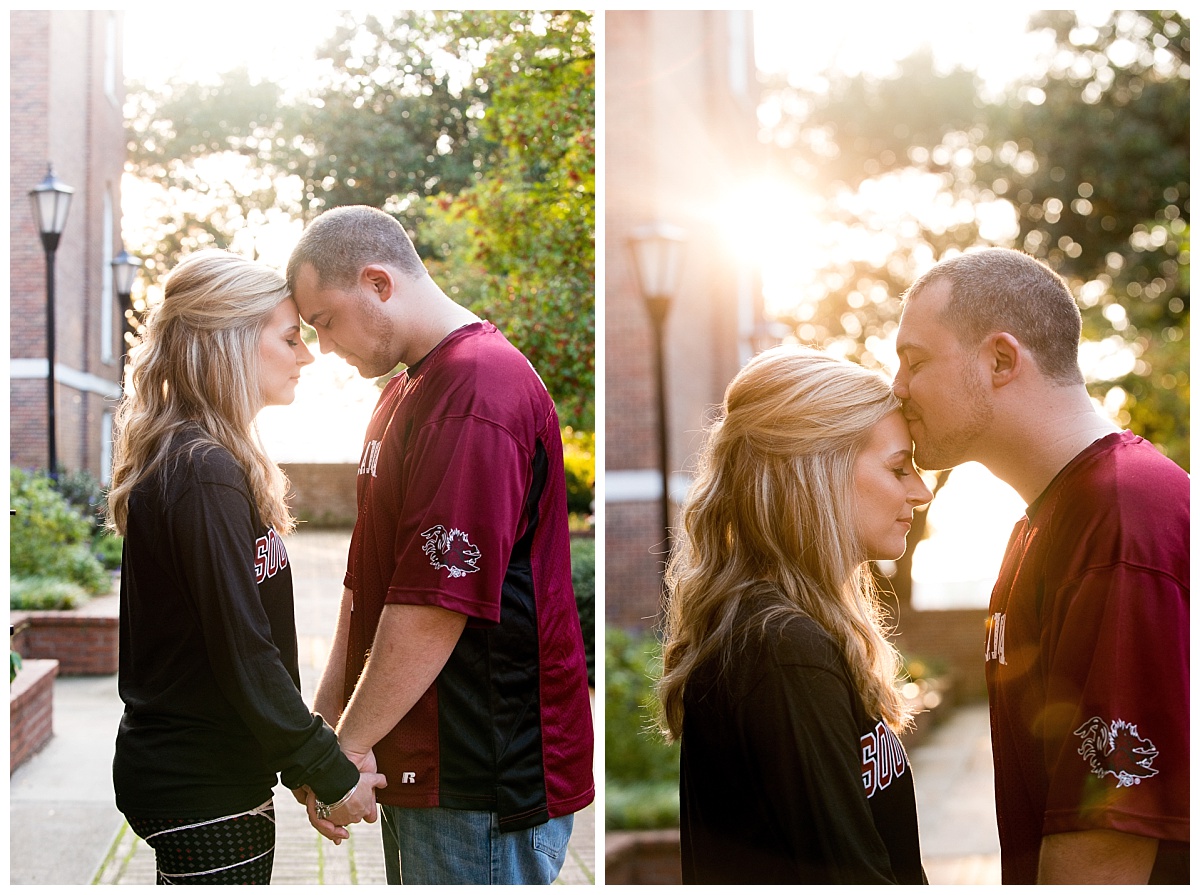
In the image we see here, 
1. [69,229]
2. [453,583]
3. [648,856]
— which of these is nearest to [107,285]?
[69,229]

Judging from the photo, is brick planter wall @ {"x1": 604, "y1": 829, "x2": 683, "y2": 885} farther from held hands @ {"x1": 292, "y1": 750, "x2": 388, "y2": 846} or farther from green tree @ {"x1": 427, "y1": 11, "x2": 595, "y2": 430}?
held hands @ {"x1": 292, "y1": 750, "x2": 388, "y2": 846}

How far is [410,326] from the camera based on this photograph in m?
2.02

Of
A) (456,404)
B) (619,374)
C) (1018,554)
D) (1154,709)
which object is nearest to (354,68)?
(456,404)

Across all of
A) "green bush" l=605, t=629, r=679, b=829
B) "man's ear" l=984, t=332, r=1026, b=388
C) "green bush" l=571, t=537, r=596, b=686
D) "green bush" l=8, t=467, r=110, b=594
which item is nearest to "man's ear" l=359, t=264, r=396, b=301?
"man's ear" l=984, t=332, r=1026, b=388

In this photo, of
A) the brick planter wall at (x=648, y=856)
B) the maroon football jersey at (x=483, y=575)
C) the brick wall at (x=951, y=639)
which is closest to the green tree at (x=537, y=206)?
the maroon football jersey at (x=483, y=575)

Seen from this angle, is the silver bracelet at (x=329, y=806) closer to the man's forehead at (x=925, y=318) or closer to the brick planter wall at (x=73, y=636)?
the brick planter wall at (x=73, y=636)

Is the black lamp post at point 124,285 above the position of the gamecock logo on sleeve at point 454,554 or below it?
above

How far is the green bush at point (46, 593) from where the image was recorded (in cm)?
274

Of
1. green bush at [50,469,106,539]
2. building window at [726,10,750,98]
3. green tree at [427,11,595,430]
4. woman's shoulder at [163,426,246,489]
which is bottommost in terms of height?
green bush at [50,469,106,539]

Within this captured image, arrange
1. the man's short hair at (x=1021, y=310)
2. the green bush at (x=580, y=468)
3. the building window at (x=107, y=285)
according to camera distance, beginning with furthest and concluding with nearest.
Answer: the green bush at (x=580, y=468) → the building window at (x=107, y=285) → the man's short hair at (x=1021, y=310)

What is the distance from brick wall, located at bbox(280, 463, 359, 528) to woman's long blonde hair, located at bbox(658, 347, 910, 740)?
1.13 metres

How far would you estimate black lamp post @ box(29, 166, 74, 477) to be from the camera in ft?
8.95

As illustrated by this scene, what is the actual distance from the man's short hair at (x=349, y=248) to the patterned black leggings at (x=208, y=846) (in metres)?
0.98

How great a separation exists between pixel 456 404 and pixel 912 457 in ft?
2.60
